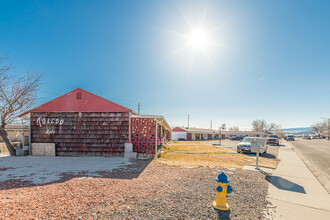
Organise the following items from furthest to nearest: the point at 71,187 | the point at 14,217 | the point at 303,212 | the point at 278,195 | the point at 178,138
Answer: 1. the point at 178,138
2. the point at 71,187
3. the point at 278,195
4. the point at 303,212
5. the point at 14,217

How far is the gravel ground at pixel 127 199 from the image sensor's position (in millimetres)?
3352

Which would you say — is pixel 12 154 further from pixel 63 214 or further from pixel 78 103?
pixel 63 214

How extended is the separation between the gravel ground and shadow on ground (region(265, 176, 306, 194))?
365mm

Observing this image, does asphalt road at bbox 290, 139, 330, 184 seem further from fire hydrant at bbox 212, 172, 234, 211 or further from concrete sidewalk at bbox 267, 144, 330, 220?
fire hydrant at bbox 212, 172, 234, 211

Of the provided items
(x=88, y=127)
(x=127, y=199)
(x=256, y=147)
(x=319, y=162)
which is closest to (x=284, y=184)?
(x=256, y=147)

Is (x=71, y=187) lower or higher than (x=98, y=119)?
lower

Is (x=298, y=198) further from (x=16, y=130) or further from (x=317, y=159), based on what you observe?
(x=16, y=130)

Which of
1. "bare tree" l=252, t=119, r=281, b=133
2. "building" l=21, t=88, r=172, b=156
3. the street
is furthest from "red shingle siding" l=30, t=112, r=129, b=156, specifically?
"bare tree" l=252, t=119, r=281, b=133

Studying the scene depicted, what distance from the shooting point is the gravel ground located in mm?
3352

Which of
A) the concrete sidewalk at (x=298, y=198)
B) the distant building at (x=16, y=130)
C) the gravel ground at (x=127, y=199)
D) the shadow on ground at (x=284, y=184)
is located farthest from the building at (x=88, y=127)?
the distant building at (x=16, y=130)

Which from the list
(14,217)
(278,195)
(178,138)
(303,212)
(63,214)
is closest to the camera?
(14,217)

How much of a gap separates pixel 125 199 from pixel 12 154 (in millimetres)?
11696

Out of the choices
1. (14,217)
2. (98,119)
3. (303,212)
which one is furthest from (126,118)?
(303,212)

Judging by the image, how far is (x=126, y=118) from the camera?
1114cm
